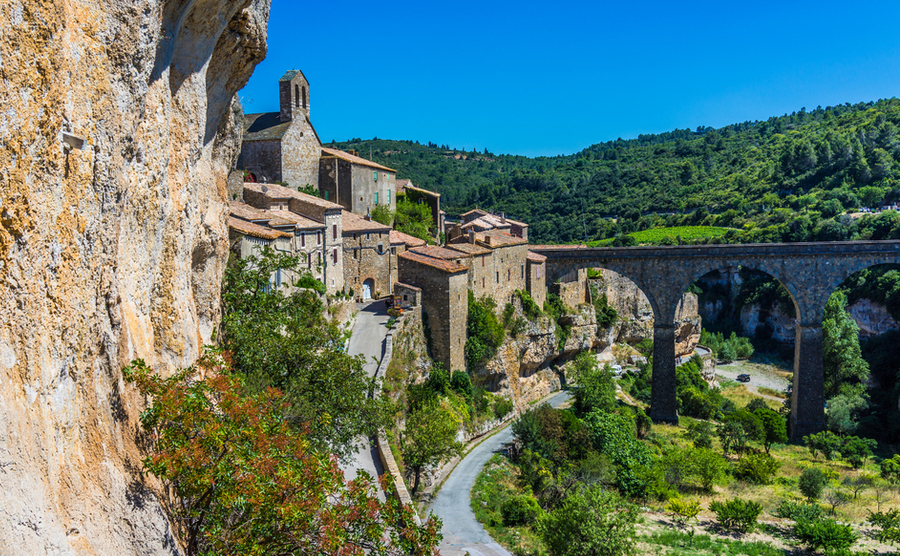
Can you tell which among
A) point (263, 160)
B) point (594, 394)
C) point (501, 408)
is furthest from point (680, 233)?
point (263, 160)

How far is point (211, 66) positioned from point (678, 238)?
68089 millimetres

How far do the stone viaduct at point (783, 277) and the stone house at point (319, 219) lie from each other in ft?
62.0

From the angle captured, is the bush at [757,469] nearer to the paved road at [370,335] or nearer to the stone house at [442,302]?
the stone house at [442,302]

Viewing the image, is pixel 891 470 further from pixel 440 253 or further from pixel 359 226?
pixel 359 226

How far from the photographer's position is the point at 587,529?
65.3 feet

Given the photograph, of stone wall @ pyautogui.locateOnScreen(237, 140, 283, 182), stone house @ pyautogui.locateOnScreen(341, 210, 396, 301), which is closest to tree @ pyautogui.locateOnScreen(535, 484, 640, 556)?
stone house @ pyautogui.locateOnScreen(341, 210, 396, 301)

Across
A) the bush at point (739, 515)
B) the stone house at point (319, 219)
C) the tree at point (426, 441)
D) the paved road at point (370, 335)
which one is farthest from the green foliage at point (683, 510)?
the stone house at point (319, 219)

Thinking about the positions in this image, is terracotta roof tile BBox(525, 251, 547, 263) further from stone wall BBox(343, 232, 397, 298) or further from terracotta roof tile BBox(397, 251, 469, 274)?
stone wall BBox(343, 232, 397, 298)

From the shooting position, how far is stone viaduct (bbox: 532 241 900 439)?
3922cm

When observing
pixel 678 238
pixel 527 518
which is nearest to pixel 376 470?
pixel 527 518

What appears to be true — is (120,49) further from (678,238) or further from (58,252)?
(678,238)

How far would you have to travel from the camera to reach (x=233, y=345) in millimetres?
15469

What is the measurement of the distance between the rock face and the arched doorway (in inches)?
907

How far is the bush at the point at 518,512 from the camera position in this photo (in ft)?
80.7
